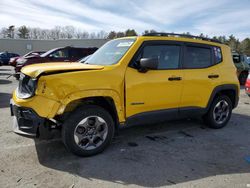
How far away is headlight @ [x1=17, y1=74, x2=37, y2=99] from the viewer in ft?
11.3

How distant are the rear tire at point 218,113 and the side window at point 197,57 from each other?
93 centimetres

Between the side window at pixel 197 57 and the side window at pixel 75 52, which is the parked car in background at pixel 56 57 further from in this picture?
the side window at pixel 197 57

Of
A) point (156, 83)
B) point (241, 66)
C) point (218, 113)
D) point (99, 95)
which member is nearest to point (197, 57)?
point (156, 83)

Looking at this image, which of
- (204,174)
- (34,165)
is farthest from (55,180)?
(204,174)

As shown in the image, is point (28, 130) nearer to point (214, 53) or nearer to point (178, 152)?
point (178, 152)

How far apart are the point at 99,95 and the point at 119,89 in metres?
0.36

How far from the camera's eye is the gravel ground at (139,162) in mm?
3144

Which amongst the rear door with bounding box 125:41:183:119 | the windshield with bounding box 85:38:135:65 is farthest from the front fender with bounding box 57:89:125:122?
the windshield with bounding box 85:38:135:65

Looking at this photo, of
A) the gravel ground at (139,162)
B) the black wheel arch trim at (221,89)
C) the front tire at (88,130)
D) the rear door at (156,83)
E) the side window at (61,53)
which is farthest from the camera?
the side window at (61,53)

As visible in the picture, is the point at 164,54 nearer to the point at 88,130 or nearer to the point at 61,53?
the point at 88,130

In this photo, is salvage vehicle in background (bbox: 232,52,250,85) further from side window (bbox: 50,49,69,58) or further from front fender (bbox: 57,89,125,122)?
front fender (bbox: 57,89,125,122)

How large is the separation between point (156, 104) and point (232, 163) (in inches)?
60.7

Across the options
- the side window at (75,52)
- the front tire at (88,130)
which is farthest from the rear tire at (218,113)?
the side window at (75,52)

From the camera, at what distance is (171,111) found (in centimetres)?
458
